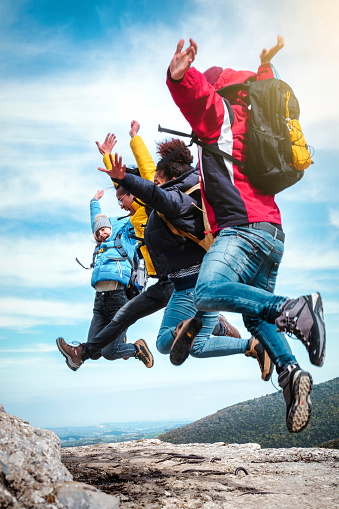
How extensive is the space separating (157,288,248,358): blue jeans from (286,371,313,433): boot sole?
1268mm

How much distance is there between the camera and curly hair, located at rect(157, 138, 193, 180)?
5004mm

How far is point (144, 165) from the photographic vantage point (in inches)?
213

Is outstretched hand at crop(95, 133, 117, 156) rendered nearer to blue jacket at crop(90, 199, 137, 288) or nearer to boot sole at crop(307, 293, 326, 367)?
blue jacket at crop(90, 199, 137, 288)

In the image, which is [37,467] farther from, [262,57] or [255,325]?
[262,57]

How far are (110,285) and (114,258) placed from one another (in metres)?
0.45

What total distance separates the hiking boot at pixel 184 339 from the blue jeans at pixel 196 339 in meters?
0.78

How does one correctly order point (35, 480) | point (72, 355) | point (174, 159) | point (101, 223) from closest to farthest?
point (35, 480)
point (174, 159)
point (72, 355)
point (101, 223)

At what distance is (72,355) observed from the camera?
6980 mm

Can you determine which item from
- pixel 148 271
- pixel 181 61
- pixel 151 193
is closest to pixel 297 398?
pixel 151 193

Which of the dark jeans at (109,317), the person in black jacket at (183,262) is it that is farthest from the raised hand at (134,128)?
the dark jeans at (109,317)

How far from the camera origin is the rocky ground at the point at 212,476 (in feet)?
11.7

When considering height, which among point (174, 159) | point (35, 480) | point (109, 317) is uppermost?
point (174, 159)

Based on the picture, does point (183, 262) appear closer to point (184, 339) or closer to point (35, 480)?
point (184, 339)

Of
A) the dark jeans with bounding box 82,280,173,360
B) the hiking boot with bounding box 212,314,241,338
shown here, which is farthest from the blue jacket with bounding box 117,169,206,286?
the hiking boot with bounding box 212,314,241,338
